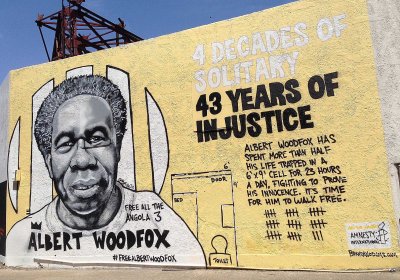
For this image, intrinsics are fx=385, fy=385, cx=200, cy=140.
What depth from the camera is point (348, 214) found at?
24.4ft

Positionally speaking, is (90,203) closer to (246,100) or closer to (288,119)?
(246,100)

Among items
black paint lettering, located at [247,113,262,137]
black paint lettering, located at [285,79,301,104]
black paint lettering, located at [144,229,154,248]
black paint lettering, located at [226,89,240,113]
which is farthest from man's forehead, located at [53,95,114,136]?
black paint lettering, located at [285,79,301,104]

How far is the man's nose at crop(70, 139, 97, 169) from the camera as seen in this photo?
979 centimetres

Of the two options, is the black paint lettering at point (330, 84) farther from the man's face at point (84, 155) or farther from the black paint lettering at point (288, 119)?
the man's face at point (84, 155)

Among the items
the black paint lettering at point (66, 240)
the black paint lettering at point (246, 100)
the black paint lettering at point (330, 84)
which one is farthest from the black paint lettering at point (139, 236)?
the black paint lettering at point (330, 84)

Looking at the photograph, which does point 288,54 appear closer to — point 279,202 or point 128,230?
point 279,202

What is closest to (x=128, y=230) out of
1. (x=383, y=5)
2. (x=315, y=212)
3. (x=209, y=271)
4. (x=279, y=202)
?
(x=209, y=271)

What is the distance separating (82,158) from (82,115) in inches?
45.1

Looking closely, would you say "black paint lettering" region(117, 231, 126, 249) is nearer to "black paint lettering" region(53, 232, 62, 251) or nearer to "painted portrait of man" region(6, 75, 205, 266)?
"painted portrait of man" region(6, 75, 205, 266)

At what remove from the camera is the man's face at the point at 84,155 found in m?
9.70

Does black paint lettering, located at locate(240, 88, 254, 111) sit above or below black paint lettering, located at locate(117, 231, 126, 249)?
above

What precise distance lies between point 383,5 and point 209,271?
6.56 m

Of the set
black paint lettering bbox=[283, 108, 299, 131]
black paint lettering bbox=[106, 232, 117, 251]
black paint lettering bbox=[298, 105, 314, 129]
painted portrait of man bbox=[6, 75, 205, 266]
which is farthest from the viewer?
black paint lettering bbox=[106, 232, 117, 251]

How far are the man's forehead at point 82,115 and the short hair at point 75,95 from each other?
0.38 ft
